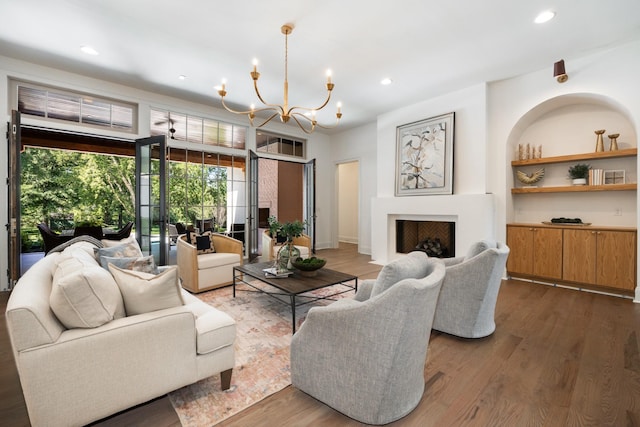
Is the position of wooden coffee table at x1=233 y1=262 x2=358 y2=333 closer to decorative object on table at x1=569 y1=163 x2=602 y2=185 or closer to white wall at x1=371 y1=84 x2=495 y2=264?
white wall at x1=371 y1=84 x2=495 y2=264

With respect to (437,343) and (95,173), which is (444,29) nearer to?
(437,343)

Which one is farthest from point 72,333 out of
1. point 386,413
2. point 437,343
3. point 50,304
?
point 437,343

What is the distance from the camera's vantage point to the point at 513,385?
186 cm

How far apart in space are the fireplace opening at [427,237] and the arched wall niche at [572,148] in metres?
0.99

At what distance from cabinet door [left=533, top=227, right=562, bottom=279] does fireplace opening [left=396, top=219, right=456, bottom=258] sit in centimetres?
115

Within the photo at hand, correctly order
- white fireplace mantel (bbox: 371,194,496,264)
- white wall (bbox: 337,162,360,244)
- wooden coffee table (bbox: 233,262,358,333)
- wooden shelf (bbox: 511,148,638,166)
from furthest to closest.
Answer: white wall (bbox: 337,162,360,244) → white fireplace mantel (bbox: 371,194,496,264) → wooden shelf (bbox: 511,148,638,166) → wooden coffee table (bbox: 233,262,358,333)

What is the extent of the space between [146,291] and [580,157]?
16.8 ft

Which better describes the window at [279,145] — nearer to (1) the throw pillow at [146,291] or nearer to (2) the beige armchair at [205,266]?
(2) the beige armchair at [205,266]

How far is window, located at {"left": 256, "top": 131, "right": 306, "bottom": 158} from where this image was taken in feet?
20.5

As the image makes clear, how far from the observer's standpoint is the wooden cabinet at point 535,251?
3.94m

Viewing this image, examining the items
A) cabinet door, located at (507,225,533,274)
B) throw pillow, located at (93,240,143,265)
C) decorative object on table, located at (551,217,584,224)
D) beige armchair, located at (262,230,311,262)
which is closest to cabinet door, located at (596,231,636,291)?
decorative object on table, located at (551,217,584,224)

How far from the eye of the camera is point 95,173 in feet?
29.9

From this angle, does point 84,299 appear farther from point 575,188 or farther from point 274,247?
point 575,188

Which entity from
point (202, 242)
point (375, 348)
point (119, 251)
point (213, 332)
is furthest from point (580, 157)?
point (119, 251)
